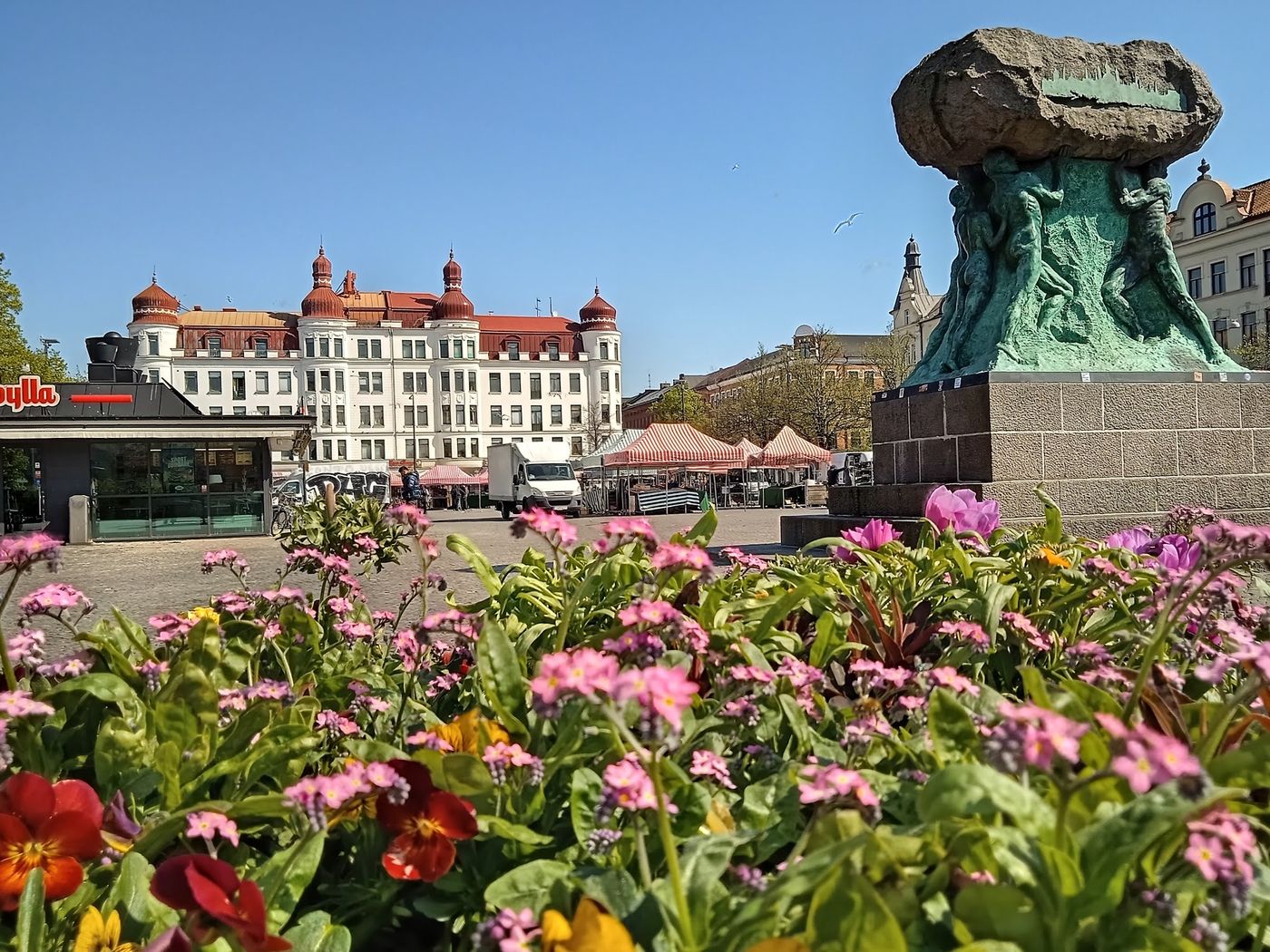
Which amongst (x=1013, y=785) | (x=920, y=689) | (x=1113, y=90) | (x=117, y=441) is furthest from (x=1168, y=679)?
(x=117, y=441)

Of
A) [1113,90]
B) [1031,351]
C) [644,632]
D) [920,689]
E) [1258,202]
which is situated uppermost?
[1258,202]

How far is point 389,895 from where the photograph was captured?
116 cm

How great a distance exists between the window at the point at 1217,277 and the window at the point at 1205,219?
1708 millimetres

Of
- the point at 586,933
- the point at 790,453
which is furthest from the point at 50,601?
the point at 790,453

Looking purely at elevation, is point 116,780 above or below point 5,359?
below

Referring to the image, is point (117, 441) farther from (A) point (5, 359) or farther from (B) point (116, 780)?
(B) point (116, 780)

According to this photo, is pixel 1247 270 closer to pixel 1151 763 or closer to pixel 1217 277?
pixel 1217 277

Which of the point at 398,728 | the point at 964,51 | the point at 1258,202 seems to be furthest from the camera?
the point at 1258,202

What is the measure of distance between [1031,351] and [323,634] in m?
6.96

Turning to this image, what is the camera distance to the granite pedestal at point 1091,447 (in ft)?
24.3

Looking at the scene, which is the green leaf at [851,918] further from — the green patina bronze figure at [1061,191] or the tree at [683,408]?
the tree at [683,408]

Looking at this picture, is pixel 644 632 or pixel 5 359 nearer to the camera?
pixel 644 632

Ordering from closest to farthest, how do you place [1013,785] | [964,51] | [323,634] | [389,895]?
1. [1013,785]
2. [389,895]
3. [323,634]
4. [964,51]

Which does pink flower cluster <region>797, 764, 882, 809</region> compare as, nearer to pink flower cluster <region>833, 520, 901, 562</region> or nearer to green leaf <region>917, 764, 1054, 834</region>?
green leaf <region>917, 764, 1054, 834</region>
